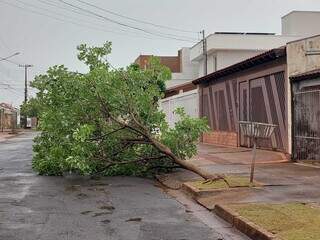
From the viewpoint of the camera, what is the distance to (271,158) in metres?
20.1

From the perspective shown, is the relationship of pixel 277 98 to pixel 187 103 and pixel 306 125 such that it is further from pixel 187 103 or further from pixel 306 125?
pixel 187 103

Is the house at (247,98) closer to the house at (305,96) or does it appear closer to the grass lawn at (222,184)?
the house at (305,96)

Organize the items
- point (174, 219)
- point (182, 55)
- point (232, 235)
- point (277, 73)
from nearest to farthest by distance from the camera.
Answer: point (232, 235), point (174, 219), point (277, 73), point (182, 55)

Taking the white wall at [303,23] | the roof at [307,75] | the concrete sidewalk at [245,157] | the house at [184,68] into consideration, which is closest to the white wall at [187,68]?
the house at [184,68]

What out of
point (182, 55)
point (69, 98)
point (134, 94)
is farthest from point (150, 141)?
point (182, 55)

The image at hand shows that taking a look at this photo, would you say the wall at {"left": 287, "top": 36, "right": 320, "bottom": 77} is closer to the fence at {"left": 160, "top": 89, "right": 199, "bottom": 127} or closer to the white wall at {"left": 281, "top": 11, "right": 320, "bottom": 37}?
the fence at {"left": 160, "top": 89, "right": 199, "bottom": 127}

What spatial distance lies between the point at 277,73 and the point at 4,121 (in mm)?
68976

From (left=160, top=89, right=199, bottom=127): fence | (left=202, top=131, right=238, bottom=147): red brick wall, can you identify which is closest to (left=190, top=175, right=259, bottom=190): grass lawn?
(left=202, top=131, right=238, bottom=147): red brick wall

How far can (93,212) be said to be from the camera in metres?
10.6

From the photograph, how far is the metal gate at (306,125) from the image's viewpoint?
17938 mm

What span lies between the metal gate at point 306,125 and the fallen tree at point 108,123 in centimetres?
360

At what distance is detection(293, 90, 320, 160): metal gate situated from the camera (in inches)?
706

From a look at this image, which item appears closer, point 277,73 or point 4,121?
point 277,73

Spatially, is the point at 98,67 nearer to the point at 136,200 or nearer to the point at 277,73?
the point at 136,200
